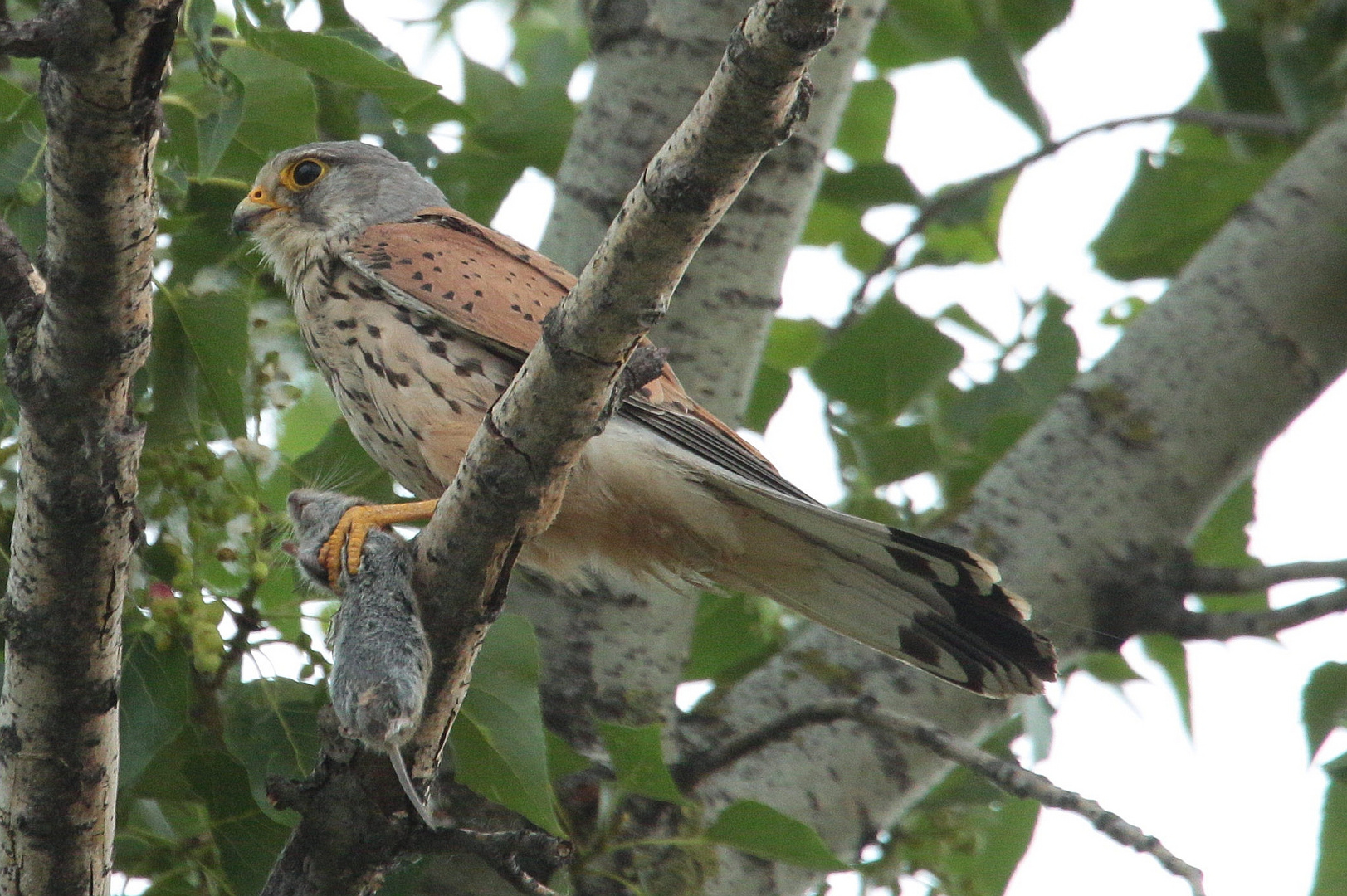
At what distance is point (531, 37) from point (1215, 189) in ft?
8.83

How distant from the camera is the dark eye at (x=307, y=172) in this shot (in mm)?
3602

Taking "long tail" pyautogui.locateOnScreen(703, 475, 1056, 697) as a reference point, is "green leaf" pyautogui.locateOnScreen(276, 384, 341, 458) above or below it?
above

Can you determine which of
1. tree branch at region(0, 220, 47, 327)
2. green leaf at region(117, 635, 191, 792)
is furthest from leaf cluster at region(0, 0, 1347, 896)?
tree branch at region(0, 220, 47, 327)

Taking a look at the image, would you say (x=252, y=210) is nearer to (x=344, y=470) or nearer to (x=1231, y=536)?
(x=344, y=470)

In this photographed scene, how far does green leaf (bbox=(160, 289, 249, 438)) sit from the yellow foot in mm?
261

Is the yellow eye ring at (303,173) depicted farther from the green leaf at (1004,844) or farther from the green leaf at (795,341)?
the green leaf at (1004,844)

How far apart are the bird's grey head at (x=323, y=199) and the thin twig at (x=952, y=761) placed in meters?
1.45

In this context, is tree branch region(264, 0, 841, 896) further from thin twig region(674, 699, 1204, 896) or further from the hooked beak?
the hooked beak

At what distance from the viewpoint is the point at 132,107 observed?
62.2 inches

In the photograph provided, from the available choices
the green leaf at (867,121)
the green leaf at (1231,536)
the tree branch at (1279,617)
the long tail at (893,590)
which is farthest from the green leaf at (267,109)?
the green leaf at (1231,536)

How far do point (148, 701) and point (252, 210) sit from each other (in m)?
1.37

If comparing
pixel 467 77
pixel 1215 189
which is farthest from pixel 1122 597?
pixel 467 77

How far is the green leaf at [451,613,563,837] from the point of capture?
7.99ft

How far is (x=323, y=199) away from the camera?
3.57 meters
